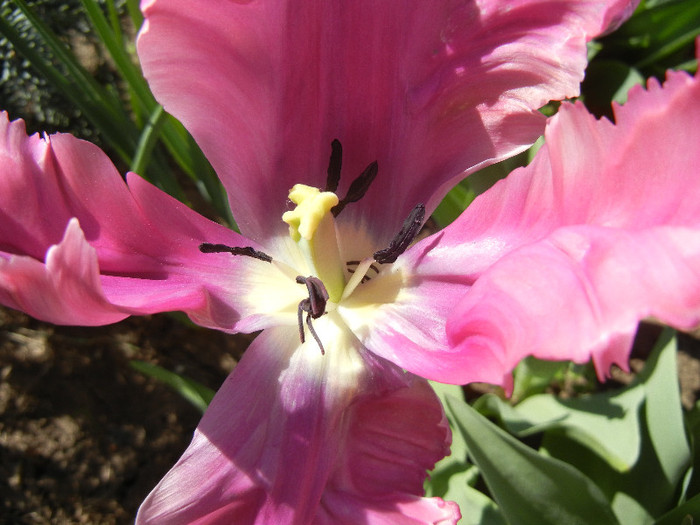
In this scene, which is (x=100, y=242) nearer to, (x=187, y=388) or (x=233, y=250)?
(x=233, y=250)

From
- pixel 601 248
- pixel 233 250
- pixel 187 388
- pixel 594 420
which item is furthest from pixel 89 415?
pixel 601 248

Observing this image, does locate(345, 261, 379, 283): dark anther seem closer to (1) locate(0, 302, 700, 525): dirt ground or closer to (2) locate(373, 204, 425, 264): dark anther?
(2) locate(373, 204, 425, 264): dark anther

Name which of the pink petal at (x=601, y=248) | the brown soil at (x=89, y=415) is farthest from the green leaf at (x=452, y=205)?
the brown soil at (x=89, y=415)

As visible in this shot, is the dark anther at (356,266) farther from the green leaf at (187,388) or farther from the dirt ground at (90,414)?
the dirt ground at (90,414)

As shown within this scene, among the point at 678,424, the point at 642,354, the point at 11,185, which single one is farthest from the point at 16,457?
the point at 642,354

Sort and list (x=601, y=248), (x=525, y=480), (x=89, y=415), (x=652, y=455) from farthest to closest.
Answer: (x=89, y=415), (x=652, y=455), (x=525, y=480), (x=601, y=248)

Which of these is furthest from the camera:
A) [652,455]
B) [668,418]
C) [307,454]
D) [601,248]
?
[652,455]
